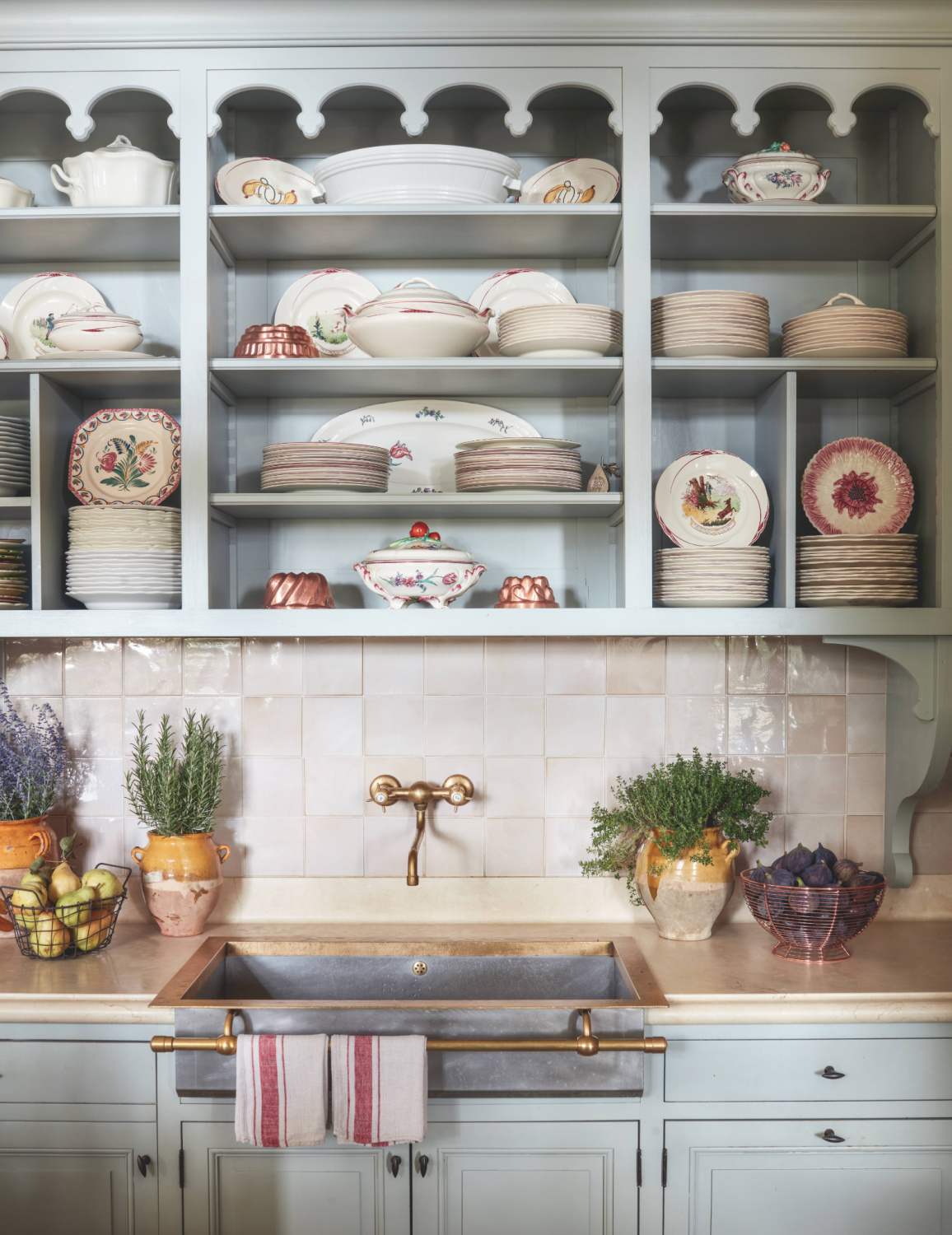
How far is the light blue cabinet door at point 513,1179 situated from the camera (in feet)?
5.07

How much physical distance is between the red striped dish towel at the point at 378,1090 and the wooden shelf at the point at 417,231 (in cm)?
140

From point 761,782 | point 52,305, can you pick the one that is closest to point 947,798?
point 761,782

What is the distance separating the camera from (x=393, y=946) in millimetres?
1836

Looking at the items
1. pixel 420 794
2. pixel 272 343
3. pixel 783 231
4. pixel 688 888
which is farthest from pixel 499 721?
pixel 783 231

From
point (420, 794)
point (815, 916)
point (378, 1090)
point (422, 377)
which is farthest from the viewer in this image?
point (420, 794)

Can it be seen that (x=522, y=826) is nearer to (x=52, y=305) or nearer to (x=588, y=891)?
(x=588, y=891)

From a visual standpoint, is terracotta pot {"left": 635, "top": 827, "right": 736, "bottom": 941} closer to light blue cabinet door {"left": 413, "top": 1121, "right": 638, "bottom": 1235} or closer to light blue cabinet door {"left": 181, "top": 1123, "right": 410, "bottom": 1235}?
light blue cabinet door {"left": 413, "top": 1121, "right": 638, "bottom": 1235}

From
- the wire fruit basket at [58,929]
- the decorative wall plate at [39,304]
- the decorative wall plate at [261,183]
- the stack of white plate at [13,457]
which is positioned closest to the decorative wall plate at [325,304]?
the decorative wall plate at [261,183]

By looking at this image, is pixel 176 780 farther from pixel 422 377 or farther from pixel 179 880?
pixel 422 377

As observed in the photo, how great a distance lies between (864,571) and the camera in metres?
1.72

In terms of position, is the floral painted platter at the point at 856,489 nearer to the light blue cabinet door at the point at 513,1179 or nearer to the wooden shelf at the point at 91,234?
the light blue cabinet door at the point at 513,1179

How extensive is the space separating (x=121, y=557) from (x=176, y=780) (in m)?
0.46

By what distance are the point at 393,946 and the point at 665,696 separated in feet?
Result: 2.44

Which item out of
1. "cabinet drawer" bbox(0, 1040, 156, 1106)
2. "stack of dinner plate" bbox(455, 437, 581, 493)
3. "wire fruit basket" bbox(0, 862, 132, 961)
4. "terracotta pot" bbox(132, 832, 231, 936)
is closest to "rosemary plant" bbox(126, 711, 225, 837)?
"terracotta pot" bbox(132, 832, 231, 936)
